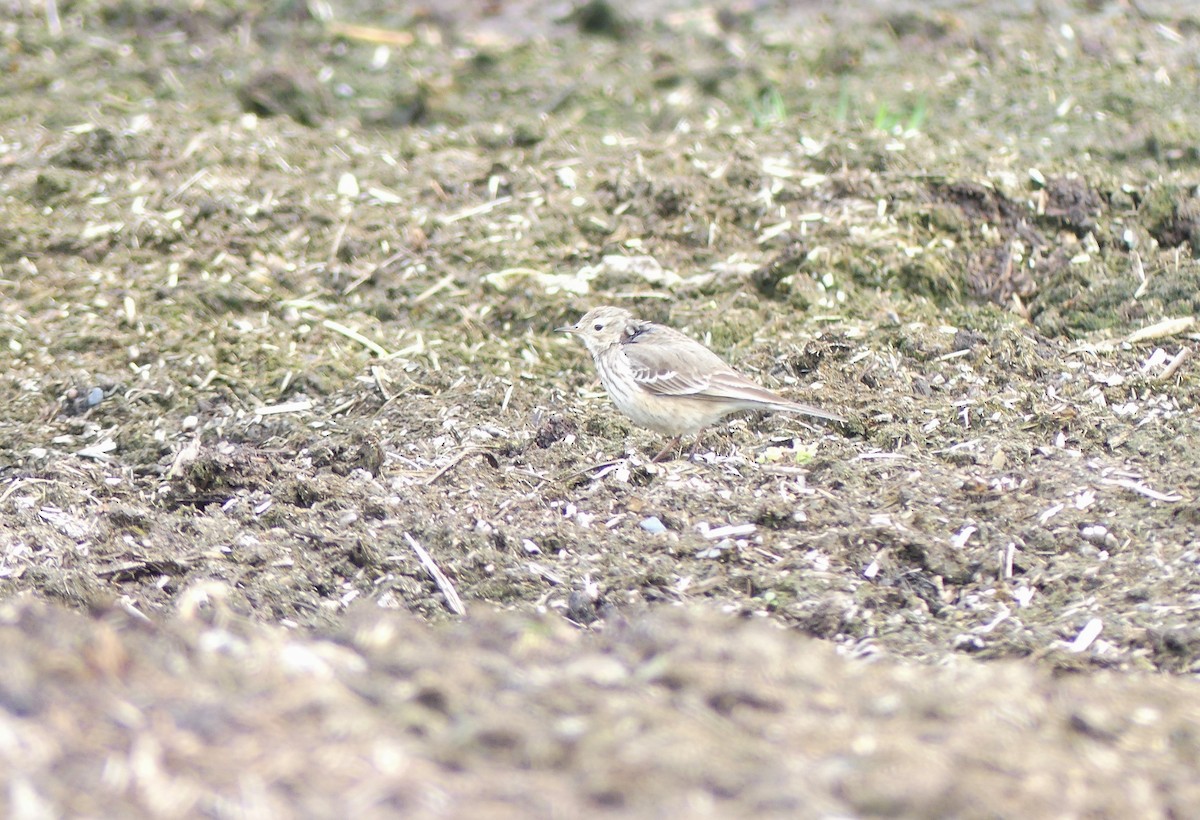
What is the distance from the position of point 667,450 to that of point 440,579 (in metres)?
1.38

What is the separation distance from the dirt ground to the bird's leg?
0.19 m

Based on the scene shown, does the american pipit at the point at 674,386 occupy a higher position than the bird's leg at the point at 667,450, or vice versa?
the american pipit at the point at 674,386

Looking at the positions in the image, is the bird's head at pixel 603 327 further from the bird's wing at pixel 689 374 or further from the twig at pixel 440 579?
the twig at pixel 440 579

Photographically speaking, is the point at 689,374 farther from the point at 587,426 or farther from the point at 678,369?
the point at 587,426

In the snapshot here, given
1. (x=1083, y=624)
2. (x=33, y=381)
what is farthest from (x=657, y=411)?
(x=33, y=381)

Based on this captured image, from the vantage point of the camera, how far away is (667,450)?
5.98m

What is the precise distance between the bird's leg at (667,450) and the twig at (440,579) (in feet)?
3.85

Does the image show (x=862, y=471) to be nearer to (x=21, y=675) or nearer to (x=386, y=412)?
(x=386, y=412)

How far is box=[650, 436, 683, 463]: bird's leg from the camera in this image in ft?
19.4

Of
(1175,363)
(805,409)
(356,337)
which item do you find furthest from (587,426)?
(1175,363)

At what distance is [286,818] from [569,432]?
366cm

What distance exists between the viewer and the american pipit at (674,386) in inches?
233

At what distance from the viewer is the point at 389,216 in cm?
781

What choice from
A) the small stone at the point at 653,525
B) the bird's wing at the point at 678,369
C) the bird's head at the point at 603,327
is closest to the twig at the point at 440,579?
the small stone at the point at 653,525
